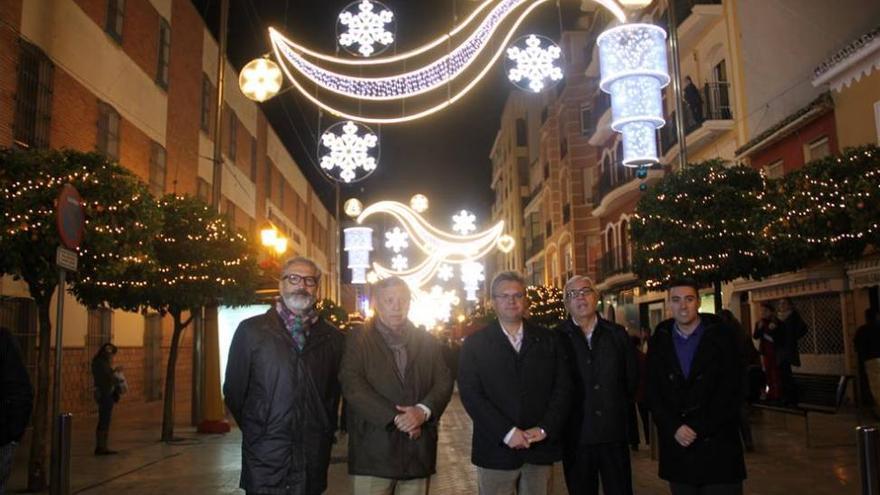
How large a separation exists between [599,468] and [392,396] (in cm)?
169

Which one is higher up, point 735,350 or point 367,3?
point 367,3

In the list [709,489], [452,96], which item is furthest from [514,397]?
[452,96]

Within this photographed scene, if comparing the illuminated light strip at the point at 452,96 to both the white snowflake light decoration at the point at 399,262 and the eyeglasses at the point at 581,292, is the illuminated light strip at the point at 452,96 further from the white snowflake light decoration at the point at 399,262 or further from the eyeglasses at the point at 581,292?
the white snowflake light decoration at the point at 399,262

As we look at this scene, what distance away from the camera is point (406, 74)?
1155 cm

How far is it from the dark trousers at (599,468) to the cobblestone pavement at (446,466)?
10.9ft

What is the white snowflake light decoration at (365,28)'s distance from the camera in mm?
12000

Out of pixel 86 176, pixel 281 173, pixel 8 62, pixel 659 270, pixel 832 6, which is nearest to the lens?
pixel 86 176

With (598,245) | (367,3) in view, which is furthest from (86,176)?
(598,245)

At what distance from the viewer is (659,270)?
17.2 metres

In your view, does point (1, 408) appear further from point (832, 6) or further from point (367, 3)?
point (832, 6)

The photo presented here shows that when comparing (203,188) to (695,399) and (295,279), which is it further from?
(695,399)

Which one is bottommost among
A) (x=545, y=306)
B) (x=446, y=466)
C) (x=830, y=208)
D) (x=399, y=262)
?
(x=446, y=466)

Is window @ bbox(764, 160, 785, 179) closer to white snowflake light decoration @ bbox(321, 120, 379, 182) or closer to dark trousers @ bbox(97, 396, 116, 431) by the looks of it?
white snowflake light decoration @ bbox(321, 120, 379, 182)

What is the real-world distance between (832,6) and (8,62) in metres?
21.6
